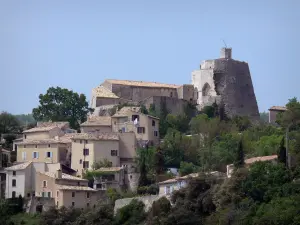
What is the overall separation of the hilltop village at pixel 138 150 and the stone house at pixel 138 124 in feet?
0.22

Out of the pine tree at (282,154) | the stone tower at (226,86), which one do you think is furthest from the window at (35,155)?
the pine tree at (282,154)

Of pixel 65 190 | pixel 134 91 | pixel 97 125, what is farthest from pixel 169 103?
pixel 65 190

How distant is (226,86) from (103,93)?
9.83 metres

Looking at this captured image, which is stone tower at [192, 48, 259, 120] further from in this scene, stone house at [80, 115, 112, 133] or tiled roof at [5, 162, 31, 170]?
tiled roof at [5, 162, 31, 170]

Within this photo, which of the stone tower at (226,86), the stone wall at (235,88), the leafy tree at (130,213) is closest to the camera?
the leafy tree at (130,213)

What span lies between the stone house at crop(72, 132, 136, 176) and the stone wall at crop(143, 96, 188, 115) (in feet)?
25.8

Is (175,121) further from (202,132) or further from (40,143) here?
(40,143)

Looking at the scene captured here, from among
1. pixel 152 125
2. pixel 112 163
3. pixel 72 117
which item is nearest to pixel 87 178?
pixel 112 163

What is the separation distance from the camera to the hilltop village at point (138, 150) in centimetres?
6681

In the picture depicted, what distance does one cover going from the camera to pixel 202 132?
76.2m

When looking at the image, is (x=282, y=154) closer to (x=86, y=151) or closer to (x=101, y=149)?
(x=101, y=149)

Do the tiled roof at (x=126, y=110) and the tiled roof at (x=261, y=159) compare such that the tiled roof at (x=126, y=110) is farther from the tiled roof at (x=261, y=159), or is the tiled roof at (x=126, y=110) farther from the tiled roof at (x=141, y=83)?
the tiled roof at (x=261, y=159)

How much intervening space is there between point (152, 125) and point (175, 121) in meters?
4.52

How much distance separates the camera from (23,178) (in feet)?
234
